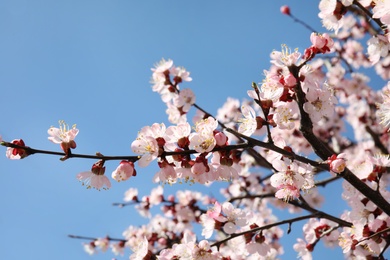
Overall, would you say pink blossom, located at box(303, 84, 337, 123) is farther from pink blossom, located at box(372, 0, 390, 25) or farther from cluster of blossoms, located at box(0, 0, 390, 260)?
pink blossom, located at box(372, 0, 390, 25)

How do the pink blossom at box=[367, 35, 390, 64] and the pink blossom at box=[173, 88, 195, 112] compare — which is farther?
the pink blossom at box=[173, 88, 195, 112]

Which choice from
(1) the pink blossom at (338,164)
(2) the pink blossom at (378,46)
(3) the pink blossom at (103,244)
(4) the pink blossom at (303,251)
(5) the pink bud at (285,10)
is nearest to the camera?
(1) the pink blossom at (338,164)

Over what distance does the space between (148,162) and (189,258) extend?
867mm

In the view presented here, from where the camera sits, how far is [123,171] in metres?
2.04

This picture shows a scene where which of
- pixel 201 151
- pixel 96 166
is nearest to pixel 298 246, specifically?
pixel 201 151

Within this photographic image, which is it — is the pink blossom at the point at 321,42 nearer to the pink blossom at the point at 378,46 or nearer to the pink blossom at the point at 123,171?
the pink blossom at the point at 378,46

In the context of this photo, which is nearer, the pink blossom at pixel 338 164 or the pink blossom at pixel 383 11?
the pink blossom at pixel 338 164

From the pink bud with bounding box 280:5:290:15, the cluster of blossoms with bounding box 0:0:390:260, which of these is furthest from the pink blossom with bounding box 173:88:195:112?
the pink bud with bounding box 280:5:290:15

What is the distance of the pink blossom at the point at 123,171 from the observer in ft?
6.68

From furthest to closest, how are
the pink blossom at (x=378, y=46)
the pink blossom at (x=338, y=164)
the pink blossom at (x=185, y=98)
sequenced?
1. the pink blossom at (x=185, y=98)
2. the pink blossom at (x=378, y=46)
3. the pink blossom at (x=338, y=164)

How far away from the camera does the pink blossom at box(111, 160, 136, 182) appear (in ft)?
6.68

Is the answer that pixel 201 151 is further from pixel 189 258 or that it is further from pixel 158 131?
pixel 189 258

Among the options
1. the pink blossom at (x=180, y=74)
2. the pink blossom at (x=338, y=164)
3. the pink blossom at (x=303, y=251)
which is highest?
the pink blossom at (x=180, y=74)

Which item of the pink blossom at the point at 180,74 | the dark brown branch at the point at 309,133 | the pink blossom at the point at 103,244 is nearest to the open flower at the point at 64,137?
the dark brown branch at the point at 309,133
